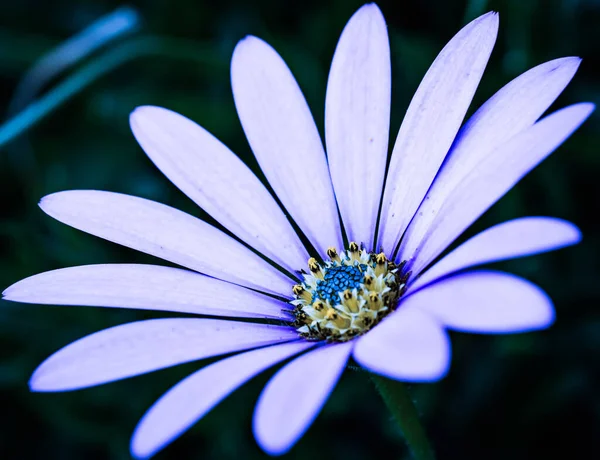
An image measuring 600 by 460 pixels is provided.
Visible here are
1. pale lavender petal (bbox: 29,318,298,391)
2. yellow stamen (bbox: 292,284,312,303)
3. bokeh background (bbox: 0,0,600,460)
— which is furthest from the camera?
bokeh background (bbox: 0,0,600,460)

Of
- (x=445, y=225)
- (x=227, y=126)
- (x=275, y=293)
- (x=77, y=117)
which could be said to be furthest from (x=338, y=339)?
(x=77, y=117)

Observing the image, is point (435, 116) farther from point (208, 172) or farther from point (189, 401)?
point (189, 401)

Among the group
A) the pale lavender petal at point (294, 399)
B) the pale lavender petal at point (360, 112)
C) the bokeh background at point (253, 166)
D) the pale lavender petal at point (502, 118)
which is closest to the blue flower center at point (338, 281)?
the pale lavender petal at point (360, 112)

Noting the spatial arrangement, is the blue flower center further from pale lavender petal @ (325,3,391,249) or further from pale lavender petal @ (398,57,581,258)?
pale lavender petal @ (398,57,581,258)

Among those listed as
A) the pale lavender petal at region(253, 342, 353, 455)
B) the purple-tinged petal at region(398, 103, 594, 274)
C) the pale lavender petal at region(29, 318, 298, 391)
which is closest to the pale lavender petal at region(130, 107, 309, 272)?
the pale lavender petal at region(29, 318, 298, 391)

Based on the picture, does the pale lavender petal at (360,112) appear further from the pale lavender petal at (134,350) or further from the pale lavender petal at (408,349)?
the pale lavender petal at (408,349)
